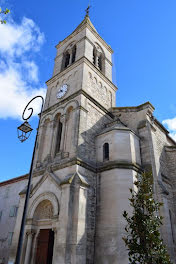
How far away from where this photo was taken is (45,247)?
1140 centimetres

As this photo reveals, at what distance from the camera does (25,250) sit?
1167 centimetres

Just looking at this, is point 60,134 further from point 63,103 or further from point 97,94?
point 97,94

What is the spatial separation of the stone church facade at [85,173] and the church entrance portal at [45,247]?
49mm

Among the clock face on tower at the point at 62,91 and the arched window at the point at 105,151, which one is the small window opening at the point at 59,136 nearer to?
the clock face on tower at the point at 62,91

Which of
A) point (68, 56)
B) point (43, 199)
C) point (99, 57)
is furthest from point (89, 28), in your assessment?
point (43, 199)

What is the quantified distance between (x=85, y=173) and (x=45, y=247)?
4683 millimetres

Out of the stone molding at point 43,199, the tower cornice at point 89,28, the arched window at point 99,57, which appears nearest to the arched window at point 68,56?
the tower cornice at point 89,28

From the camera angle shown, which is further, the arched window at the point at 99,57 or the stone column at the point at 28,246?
the arched window at the point at 99,57

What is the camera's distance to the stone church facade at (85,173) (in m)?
10.4

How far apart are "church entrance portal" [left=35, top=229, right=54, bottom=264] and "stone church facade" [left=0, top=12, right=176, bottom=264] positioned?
49mm

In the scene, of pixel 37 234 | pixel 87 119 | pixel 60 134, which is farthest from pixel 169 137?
pixel 37 234

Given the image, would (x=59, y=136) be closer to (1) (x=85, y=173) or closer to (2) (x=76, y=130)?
(2) (x=76, y=130)

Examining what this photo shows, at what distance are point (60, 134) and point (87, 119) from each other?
8.58ft

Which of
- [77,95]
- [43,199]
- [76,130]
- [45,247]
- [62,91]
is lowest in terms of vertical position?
[45,247]
